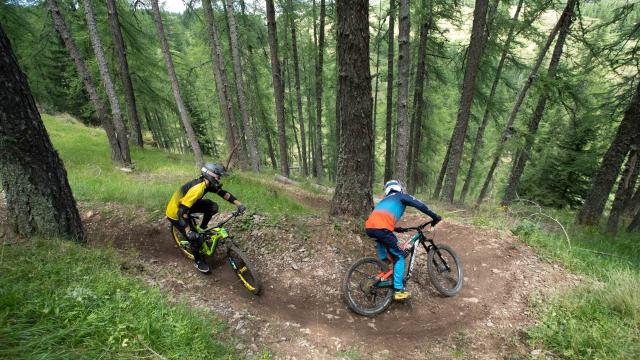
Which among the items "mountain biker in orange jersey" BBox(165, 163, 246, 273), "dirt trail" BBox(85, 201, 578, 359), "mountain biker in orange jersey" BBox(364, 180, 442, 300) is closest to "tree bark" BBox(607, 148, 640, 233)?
"dirt trail" BBox(85, 201, 578, 359)

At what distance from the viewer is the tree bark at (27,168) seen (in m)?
4.32

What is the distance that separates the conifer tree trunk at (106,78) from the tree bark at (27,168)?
338 inches

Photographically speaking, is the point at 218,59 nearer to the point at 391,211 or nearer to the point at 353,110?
the point at 353,110

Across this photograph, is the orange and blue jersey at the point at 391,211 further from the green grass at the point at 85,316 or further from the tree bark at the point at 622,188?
the tree bark at the point at 622,188

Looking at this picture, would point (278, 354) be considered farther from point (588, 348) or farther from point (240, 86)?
point (240, 86)

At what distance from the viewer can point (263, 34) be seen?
17891mm

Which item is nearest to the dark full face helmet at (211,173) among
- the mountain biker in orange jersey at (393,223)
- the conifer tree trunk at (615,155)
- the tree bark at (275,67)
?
the mountain biker in orange jersey at (393,223)

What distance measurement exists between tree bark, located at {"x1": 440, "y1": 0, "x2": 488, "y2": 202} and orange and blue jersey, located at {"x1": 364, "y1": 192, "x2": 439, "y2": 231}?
22.0 feet

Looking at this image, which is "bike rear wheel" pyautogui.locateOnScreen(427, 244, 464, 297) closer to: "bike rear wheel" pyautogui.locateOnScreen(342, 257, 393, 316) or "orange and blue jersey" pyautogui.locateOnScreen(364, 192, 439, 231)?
"bike rear wheel" pyautogui.locateOnScreen(342, 257, 393, 316)

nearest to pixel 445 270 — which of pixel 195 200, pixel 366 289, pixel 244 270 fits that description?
pixel 366 289

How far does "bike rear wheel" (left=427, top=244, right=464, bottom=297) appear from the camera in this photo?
19.6ft

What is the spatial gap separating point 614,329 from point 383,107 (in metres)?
30.8

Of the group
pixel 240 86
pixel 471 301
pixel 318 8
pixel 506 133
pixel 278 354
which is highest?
pixel 318 8

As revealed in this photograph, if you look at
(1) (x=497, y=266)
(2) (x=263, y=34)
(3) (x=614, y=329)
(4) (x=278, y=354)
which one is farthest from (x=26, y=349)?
(2) (x=263, y=34)
